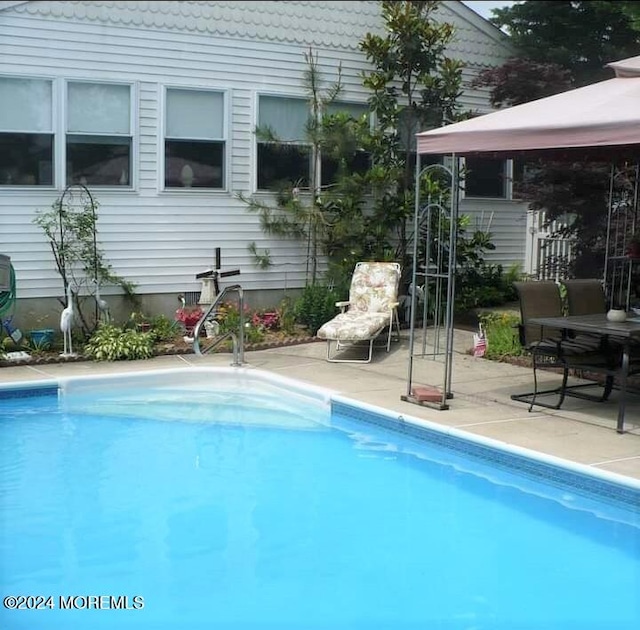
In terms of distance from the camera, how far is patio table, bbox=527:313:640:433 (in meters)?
6.73

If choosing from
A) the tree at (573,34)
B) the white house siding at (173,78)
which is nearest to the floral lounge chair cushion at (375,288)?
the white house siding at (173,78)

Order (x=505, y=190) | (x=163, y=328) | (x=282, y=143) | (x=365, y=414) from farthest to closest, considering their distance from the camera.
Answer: (x=505, y=190) → (x=282, y=143) → (x=163, y=328) → (x=365, y=414)

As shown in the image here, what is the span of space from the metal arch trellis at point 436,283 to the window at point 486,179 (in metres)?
0.48

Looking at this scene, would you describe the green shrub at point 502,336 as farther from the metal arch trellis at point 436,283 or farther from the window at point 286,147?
the window at point 286,147

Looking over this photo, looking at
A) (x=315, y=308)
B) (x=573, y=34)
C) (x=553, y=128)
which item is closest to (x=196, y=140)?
(x=315, y=308)

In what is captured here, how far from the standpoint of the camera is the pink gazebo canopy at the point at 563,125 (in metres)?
5.91

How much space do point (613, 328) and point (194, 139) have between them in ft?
20.6

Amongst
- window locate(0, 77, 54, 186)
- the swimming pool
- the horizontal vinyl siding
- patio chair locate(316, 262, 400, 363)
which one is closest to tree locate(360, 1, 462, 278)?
patio chair locate(316, 262, 400, 363)

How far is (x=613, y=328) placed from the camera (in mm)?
6879

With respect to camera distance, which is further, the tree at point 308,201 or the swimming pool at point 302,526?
the tree at point 308,201

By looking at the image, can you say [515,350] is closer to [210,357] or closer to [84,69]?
[210,357]

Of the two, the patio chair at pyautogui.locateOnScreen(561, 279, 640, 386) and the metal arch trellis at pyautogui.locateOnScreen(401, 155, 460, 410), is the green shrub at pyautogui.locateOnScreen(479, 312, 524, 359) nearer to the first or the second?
the metal arch trellis at pyautogui.locateOnScreen(401, 155, 460, 410)

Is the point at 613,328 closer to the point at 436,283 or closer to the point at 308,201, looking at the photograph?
the point at 436,283

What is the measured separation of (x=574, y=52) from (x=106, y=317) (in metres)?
7.75
